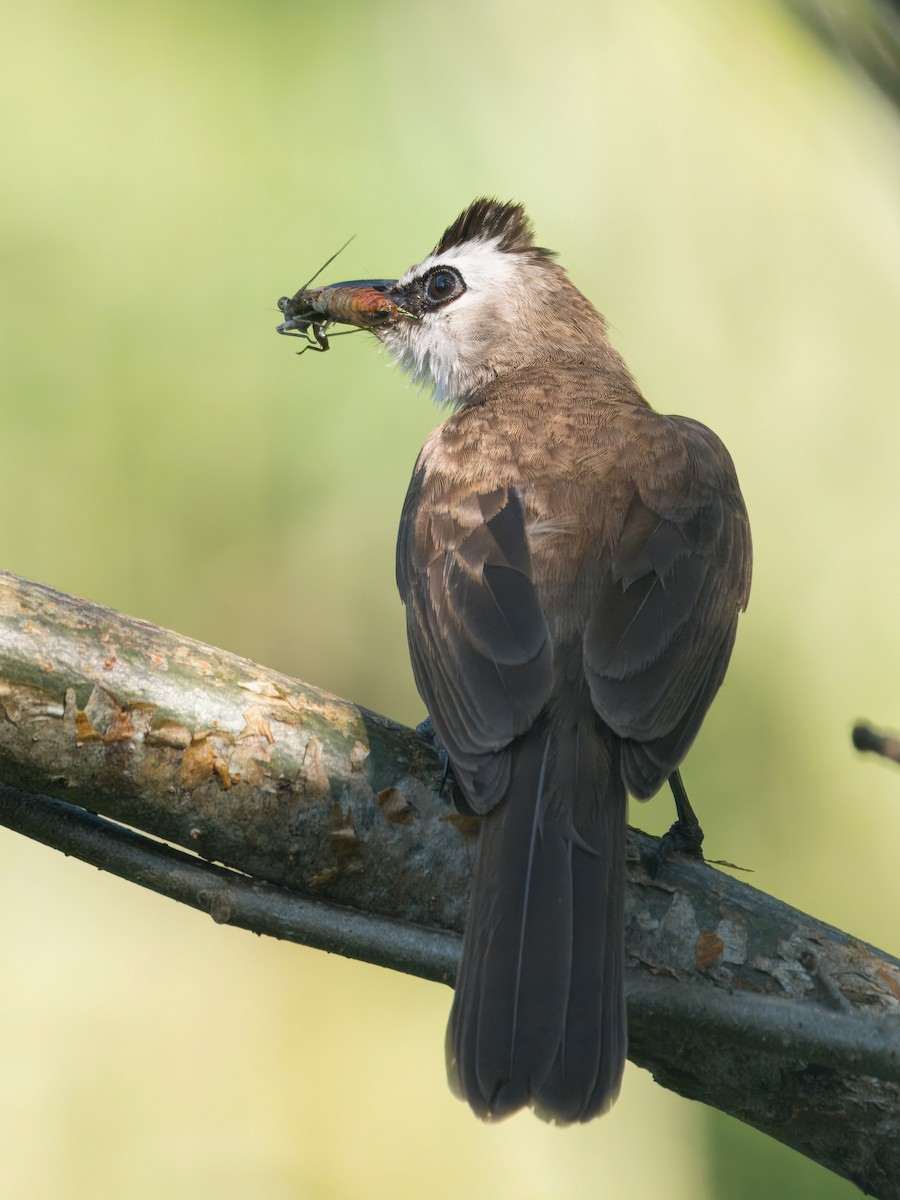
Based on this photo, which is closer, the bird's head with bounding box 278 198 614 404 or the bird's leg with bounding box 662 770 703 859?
the bird's leg with bounding box 662 770 703 859

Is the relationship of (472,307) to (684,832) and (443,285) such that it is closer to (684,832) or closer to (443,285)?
(443,285)

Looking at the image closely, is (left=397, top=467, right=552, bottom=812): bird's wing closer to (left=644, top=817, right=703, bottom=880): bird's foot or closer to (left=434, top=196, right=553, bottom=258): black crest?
(left=644, top=817, right=703, bottom=880): bird's foot

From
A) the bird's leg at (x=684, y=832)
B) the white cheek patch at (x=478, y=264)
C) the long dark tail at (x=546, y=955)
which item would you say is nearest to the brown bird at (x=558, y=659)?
the long dark tail at (x=546, y=955)

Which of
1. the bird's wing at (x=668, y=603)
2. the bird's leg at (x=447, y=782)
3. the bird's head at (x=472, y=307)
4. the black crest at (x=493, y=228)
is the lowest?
the bird's leg at (x=447, y=782)

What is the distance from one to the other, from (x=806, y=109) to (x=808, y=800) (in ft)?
8.62

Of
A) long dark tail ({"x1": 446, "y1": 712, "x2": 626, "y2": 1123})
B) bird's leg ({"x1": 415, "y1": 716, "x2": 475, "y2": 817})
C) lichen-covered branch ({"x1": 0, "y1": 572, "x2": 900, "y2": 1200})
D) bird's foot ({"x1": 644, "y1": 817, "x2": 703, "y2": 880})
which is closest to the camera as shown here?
long dark tail ({"x1": 446, "y1": 712, "x2": 626, "y2": 1123})

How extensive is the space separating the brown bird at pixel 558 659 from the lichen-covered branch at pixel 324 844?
0.14 m

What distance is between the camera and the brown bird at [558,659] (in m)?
2.22

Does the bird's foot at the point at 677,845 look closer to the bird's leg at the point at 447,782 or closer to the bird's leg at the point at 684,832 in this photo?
the bird's leg at the point at 684,832

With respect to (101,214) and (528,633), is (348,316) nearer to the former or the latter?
(101,214)

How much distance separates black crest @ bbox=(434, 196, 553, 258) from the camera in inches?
169

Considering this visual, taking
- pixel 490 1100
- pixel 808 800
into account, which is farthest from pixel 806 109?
pixel 490 1100

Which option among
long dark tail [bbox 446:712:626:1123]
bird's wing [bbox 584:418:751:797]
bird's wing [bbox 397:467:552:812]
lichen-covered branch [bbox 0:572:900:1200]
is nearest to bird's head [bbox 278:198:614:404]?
bird's wing [bbox 584:418:751:797]

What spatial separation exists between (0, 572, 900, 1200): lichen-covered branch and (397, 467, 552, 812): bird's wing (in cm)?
14
